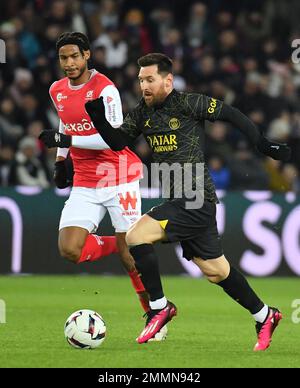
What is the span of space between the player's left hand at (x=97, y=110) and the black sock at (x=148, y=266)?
35.3 inches

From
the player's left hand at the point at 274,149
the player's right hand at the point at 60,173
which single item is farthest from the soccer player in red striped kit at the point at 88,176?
the player's left hand at the point at 274,149

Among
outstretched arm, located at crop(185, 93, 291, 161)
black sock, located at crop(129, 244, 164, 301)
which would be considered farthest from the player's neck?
black sock, located at crop(129, 244, 164, 301)

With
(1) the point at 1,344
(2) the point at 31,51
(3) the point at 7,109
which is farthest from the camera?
(2) the point at 31,51

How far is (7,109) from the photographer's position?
1481cm

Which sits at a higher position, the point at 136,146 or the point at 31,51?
the point at 31,51

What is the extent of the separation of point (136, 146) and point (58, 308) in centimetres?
480

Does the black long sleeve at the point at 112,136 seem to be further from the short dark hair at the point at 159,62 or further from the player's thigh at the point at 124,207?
the player's thigh at the point at 124,207

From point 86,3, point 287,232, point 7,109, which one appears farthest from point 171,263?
point 86,3

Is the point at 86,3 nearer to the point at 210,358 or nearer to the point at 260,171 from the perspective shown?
the point at 260,171

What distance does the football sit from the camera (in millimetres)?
7480

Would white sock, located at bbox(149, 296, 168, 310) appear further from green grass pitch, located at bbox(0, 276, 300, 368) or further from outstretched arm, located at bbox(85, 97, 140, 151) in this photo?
outstretched arm, located at bbox(85, 97, 140, 151)

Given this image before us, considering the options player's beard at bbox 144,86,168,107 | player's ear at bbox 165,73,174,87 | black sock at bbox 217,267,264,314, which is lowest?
black sock at bbox 217,267,264,314

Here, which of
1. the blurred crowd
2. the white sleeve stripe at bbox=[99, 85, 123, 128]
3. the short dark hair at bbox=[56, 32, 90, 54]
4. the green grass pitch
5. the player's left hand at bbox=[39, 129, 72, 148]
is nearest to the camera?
the green grass pitch

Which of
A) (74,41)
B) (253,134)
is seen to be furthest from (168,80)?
(74,41)
